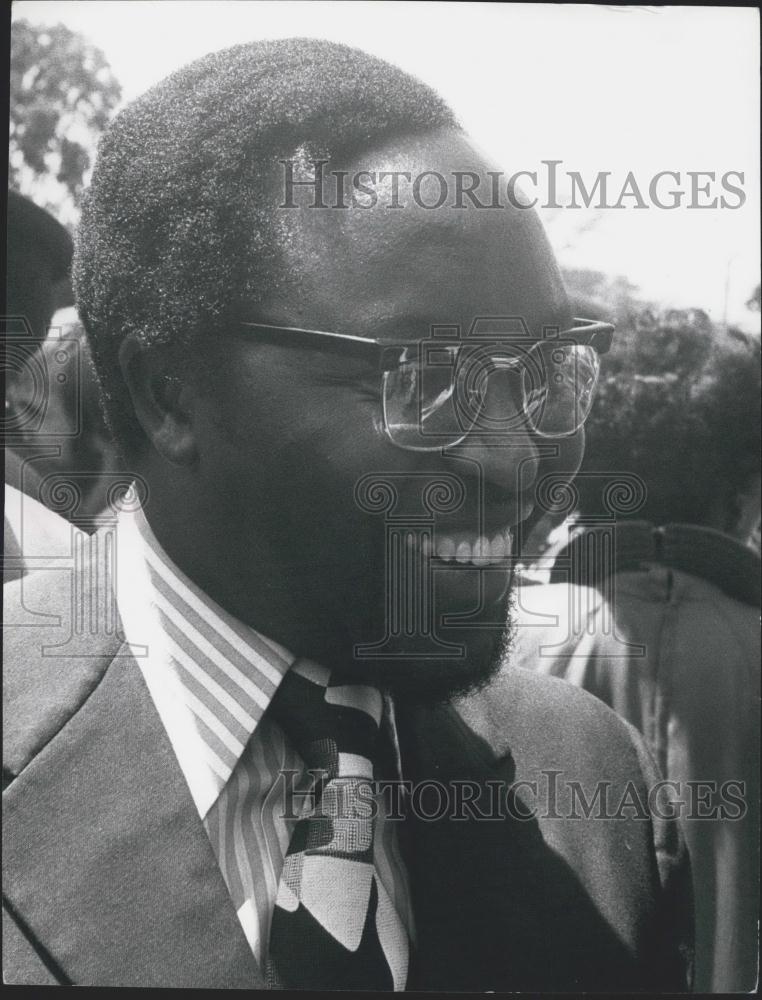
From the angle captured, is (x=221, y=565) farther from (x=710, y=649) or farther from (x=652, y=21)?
(x=652, y=21)

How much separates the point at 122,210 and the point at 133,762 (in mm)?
915

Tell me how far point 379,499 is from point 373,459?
78mm

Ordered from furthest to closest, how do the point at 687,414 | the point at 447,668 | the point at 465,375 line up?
the point at 687,414
the point at 447,668
the point at 465,375

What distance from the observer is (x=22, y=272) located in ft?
7.06

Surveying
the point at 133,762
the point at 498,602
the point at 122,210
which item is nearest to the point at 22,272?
the point at 122,210

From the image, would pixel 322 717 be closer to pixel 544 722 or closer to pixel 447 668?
pixel 447 668

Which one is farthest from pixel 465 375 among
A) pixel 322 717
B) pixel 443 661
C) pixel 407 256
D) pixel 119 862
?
pixel 119 862

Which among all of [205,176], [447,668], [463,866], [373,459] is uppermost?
[205,176]

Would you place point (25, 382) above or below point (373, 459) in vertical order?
above

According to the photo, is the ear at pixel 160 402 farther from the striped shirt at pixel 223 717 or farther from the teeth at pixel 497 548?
the teeth at pixel 497 548

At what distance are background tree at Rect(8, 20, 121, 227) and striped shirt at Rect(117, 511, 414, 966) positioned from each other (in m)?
0.61

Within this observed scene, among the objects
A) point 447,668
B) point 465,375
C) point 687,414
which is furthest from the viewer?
point 687,414

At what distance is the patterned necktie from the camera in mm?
1936

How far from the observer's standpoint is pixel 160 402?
199 cm
